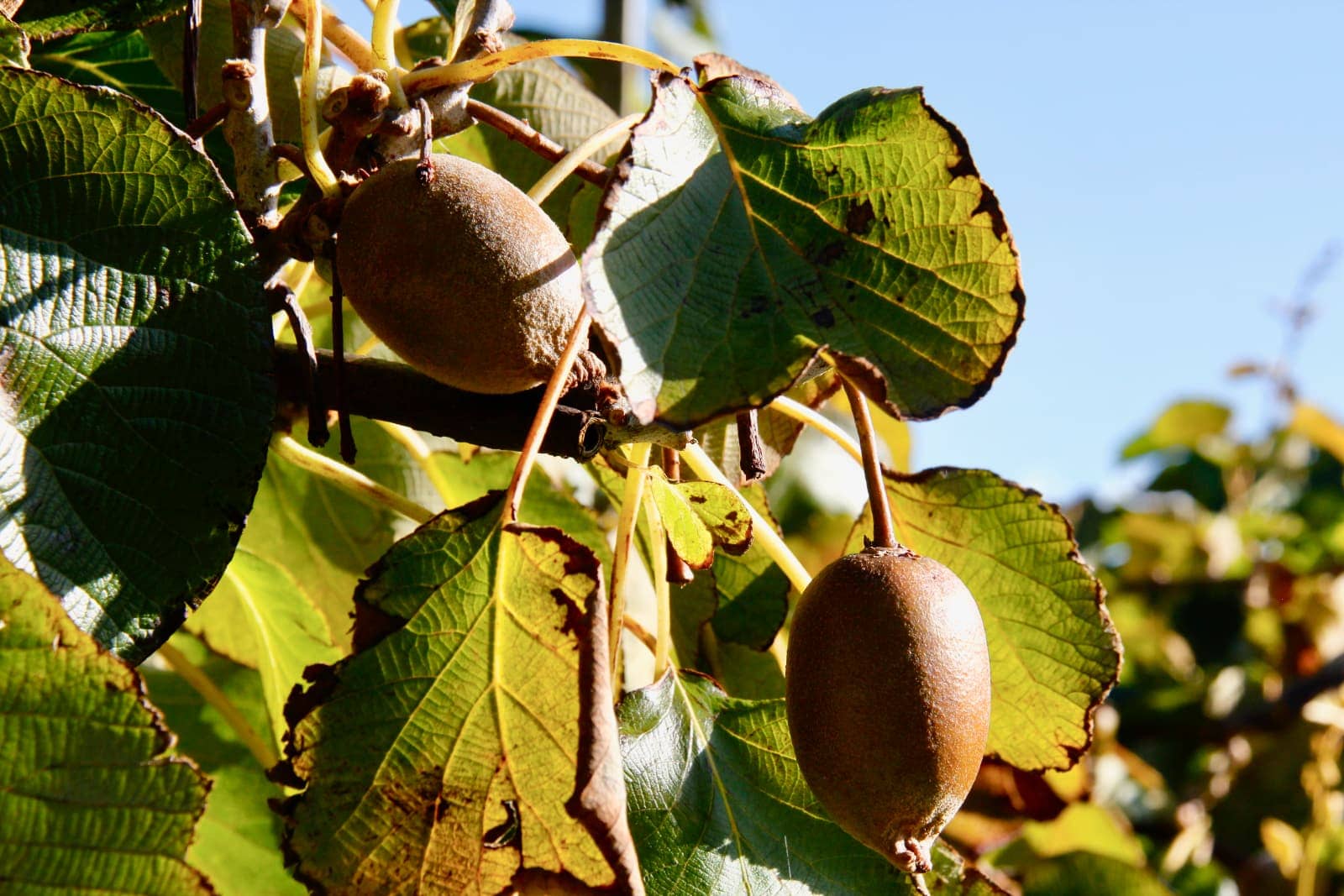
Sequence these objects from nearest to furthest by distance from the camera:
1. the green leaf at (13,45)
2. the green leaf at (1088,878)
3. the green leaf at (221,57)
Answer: the green leaf at (13,45), the green leaf at (221,57), the green leaf at (1088,878)

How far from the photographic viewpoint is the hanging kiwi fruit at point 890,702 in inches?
22.4

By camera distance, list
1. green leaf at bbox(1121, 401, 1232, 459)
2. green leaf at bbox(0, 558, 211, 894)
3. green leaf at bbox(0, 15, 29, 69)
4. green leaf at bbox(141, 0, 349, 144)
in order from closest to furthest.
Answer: green leaf at bbox(0, 558, 211, 894)
green leaf at bbox(0, 15, 29, 69)
green leaf at bbox(141, 0, 349, 144)
green leaf at bbox(1121, 401, 1232, 459)

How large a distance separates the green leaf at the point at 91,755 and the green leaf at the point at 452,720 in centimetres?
10

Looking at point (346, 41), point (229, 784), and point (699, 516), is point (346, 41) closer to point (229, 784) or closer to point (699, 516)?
point (699, 516)

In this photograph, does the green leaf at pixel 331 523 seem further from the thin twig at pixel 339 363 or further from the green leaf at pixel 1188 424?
the green leaf at pixel 1188 424

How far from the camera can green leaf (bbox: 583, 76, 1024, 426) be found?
0.52 meters

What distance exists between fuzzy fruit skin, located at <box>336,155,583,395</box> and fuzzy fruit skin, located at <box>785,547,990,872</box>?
18 centimetres

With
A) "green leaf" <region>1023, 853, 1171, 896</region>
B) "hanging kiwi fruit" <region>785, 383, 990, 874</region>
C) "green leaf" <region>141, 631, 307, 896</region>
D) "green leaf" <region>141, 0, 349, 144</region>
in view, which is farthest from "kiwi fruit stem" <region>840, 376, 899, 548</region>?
"green leaf" <region>1023, 853, 1171, 896</region>

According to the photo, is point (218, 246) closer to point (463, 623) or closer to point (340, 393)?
point (340, 393)

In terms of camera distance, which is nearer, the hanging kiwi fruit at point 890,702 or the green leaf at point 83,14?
the hanging kiwi fruit at point 890,702

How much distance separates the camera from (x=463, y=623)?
0.58 meters

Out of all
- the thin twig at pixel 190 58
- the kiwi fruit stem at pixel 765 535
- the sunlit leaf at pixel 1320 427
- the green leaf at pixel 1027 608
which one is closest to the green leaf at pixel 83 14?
the thin twig at pixel 190 58

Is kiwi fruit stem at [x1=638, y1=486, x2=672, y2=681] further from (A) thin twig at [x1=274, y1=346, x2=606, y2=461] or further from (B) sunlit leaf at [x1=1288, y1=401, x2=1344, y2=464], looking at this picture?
(B) sunlit leaf at [x1=1288, y1=401, x2=1344, y2=464]

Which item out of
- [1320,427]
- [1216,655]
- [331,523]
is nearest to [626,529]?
[331,523]
